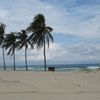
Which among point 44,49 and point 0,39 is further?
point 0,39

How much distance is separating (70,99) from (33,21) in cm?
4273

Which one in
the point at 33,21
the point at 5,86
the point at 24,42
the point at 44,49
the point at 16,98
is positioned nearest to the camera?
the point at 16,98

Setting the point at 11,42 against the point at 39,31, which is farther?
the point at 11,42

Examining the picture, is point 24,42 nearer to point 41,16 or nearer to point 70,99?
point 41,16

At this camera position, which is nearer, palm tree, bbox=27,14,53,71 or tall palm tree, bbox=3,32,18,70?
palm tree, bbox=27,14,53,71

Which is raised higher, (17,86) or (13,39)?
(13,39)

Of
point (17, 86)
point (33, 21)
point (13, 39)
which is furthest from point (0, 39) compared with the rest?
point (17, 86)

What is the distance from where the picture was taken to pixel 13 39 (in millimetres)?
72938

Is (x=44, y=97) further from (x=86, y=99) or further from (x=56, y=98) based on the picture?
(x=86, y=99)

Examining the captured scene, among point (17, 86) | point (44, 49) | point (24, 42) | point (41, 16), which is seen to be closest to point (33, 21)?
point (41, 16)

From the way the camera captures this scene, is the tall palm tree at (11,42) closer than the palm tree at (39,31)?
No

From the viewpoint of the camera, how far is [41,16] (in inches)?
2167

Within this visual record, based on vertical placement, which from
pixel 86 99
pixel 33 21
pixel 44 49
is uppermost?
pixel 33 21

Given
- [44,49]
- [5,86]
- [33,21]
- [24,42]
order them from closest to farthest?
[5,86] → [44,49] → [33,21] → [24,42]
